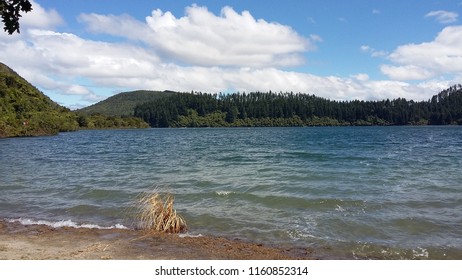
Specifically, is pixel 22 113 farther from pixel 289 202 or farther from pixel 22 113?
pixel 289 202

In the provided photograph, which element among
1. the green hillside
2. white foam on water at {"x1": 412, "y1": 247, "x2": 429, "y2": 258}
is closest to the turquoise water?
white foam on water at {"x1": 412, "y1": 247, "x2": 429, "y2": 258}

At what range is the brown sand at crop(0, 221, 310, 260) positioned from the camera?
1091 centimetres

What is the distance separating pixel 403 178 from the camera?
91.0 feet

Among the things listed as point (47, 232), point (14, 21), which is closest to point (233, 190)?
point (47, 232)

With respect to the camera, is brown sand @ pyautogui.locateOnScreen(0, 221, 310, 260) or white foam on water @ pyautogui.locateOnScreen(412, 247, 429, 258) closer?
brown sand @ pyautogui.locateOnScreen(0, 221, 310, 260)

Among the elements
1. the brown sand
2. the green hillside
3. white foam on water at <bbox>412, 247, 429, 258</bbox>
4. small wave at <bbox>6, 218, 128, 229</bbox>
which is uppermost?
the green hillside

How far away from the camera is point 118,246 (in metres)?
11.9

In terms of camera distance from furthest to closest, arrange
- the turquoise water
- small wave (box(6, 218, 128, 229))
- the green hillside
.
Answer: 1. the green hillside
2. small wave (box(6, 218, 128, 229))
3. the turquoise water

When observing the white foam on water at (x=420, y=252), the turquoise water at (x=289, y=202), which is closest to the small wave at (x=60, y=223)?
the turquoise water at (x=289, y=202)

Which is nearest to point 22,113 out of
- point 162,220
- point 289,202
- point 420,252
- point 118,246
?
point 289,202

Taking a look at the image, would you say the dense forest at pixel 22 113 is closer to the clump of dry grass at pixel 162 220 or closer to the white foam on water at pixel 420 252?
the clump of dry grass at pixel 162 220

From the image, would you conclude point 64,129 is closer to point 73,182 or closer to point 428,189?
point 73,182

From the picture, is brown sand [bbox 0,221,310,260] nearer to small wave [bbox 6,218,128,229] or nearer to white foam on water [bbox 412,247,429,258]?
small wave [bbox 6,218,128,229]
